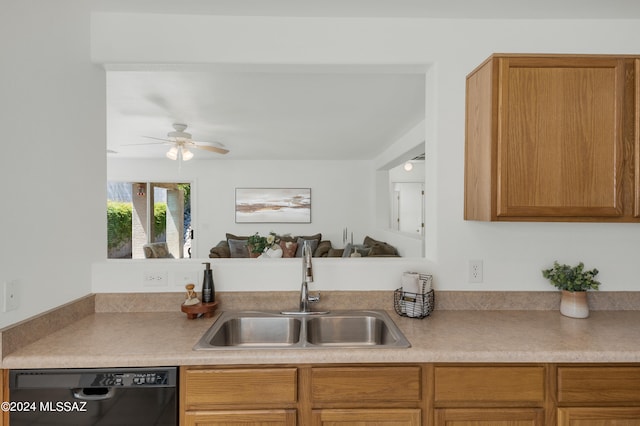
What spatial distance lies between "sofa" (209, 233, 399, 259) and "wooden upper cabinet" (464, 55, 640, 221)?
2.94m

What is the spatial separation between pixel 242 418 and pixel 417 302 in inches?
35.2

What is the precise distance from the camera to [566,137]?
1.41m

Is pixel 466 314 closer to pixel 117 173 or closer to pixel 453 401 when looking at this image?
pixel 453 401

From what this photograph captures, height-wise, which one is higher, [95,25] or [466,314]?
[95,25]

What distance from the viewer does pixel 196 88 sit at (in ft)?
8.73

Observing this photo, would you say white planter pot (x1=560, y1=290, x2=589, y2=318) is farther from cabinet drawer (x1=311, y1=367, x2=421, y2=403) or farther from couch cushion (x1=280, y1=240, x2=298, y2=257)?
couch cushion (x1=280, y1=240, x2=298, y2=257)

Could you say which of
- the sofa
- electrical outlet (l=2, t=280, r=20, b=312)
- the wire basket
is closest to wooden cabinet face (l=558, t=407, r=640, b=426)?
the wire basket

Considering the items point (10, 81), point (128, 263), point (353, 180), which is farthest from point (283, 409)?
point (353, 180)

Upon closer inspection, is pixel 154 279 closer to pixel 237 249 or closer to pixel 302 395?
pixel 302 395

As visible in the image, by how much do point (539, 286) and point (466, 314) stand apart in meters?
0.45

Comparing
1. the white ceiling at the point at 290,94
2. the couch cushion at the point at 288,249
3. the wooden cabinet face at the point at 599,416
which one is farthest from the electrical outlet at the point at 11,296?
the couch cushion at the point at 288,249

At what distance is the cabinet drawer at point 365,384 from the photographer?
1.18 m

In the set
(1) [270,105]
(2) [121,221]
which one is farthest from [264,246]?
(2) [121,221]

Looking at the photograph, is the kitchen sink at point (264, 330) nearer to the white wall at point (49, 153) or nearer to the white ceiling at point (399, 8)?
the white wall at point (49, 153)
